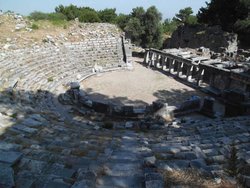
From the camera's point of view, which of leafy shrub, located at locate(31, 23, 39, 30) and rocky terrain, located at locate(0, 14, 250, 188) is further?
leafy shrub, located at locate(31, 23, 39, 30)

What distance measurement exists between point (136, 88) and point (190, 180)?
14.9 metres

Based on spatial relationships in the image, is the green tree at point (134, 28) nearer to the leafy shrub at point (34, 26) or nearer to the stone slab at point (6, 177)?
the leafy shrub at point (34, 26)

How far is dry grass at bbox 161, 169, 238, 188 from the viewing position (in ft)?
14.7

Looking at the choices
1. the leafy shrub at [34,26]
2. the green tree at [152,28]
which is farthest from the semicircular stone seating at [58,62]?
the green tree at [152,28]

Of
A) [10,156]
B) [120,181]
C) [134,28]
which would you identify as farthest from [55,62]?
[120,181]

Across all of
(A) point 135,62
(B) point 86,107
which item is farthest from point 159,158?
(A) point 135,62

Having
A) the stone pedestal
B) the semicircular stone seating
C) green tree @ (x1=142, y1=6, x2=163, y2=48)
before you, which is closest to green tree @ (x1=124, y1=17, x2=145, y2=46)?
green tree @ (x1=142, y1=6, x2=163, y2=48)

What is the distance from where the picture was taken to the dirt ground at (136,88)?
17.4 m

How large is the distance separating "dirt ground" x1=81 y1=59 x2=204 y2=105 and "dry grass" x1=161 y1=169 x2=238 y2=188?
11.6 m

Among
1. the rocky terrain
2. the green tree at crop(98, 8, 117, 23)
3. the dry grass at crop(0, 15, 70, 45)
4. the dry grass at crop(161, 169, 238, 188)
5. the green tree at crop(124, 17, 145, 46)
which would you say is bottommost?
the rocky terrain

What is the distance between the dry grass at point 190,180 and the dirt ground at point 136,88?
11565mm

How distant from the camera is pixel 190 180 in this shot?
4.73 m

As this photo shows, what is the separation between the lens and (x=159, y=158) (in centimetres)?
616

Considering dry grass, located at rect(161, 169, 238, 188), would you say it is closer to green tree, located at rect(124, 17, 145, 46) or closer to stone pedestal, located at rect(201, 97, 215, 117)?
stone pedestal, located at rect(201, 97, 215, 117)
